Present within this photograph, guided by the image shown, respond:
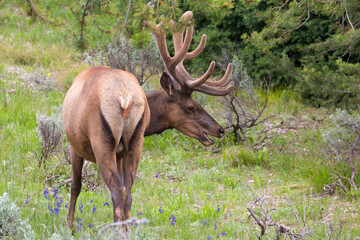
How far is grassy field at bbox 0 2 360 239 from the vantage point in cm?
529

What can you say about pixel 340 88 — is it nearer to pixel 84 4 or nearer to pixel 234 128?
pixel 234 128

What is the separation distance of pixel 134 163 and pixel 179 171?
3.02 m

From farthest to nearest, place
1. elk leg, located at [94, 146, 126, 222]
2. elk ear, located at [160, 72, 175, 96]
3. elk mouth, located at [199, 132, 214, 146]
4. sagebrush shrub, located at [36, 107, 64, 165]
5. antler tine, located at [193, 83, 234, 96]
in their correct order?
sagebrush shrub, located at [36, 107, 64, 165]
antler tine, located at [193, 83, 234, 96]
elk mouth, located at [199, 132, 214, 146]
elk ear, located at [160, 72, 175, 96]
elk leg, located at [94, 146, 126, 222]

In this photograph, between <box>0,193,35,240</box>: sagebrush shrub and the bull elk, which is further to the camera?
<box>0,193,35,240</box>: sagebrush shrub

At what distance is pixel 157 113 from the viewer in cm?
651

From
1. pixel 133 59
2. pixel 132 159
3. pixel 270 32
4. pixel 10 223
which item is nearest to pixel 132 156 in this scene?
pixel 132 159

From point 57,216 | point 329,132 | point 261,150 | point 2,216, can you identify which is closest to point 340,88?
point 329,132

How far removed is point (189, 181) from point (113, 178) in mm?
2898

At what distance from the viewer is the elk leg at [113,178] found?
4.20 metres

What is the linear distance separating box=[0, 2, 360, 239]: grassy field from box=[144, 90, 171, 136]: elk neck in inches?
30.0

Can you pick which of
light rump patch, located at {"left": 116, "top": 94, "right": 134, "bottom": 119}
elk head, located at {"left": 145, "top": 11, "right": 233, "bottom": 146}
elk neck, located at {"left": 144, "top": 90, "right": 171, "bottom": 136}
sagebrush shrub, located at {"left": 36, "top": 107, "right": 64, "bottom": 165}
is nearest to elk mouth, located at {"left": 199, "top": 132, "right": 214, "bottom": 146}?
elk head, located at {"left": 145, "top": 11, "right": 233, "bottom": 146}

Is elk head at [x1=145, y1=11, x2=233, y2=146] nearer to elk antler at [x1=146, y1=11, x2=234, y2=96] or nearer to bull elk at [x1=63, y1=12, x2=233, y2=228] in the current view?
elk antler at [x1=146, y1=11, x2=234, y2=96]

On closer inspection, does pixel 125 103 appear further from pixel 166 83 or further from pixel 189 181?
pixel 189 181

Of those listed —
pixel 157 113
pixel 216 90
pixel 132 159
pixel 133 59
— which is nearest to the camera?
pixel 132 159
